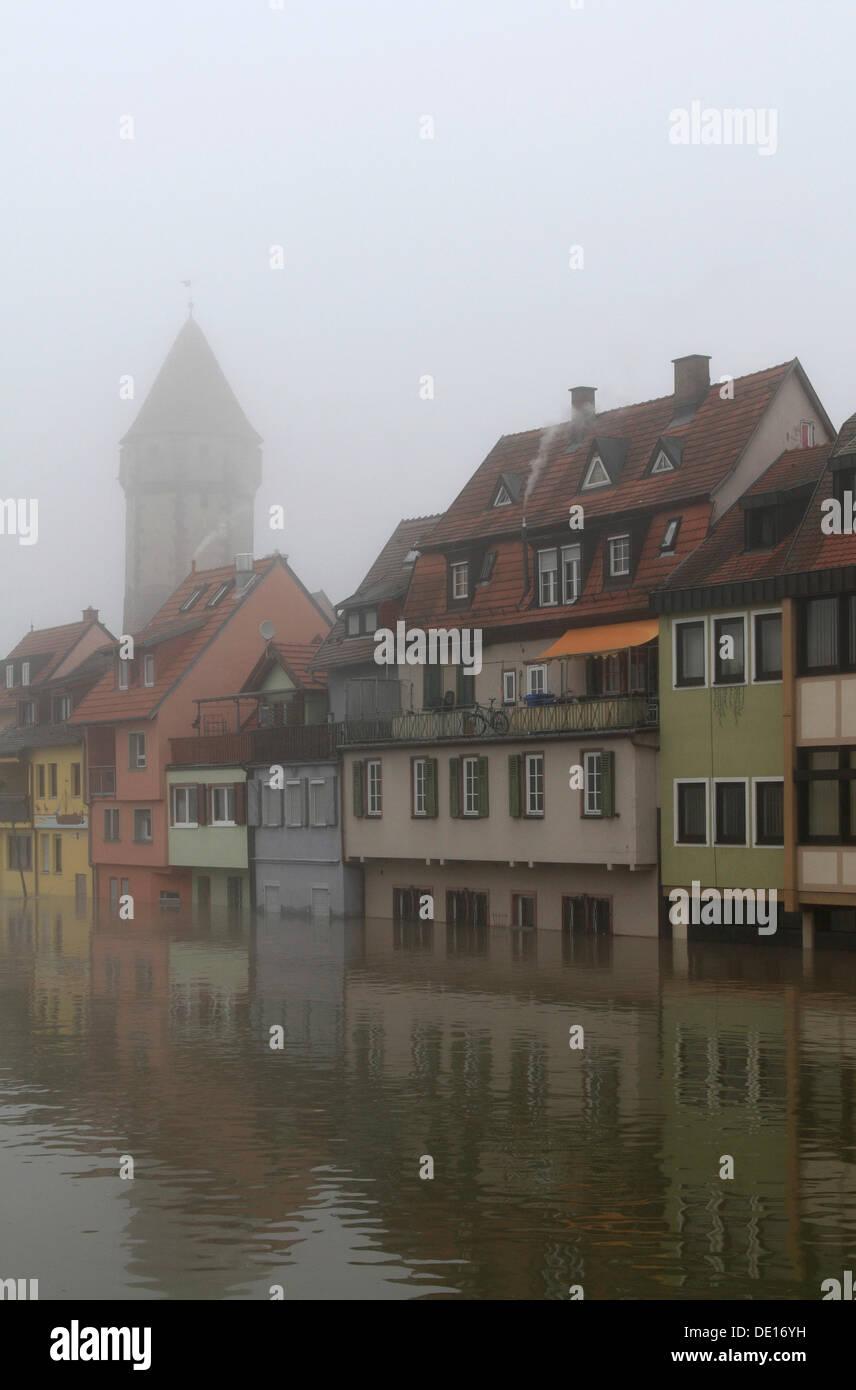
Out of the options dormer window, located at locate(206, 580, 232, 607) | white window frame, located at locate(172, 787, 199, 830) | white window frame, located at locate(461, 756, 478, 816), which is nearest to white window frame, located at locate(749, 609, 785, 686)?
white window frame, located at locate(461, 756, 478, 816)

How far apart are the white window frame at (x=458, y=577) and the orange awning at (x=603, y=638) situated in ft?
20.3

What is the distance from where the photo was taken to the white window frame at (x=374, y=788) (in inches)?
2146

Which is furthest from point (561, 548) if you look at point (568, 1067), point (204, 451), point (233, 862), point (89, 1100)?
point (204, 451)

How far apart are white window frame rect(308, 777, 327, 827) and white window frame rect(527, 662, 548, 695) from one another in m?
10.3

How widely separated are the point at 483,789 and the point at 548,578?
6.17 meters

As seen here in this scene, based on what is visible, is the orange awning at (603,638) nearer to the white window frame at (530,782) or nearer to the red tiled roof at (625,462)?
the white window frame at (530,782)

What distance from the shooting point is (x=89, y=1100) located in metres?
21.4

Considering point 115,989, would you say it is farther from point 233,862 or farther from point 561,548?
point 233,862

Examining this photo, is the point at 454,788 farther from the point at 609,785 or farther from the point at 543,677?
the point at 609,785

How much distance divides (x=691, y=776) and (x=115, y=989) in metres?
14.9

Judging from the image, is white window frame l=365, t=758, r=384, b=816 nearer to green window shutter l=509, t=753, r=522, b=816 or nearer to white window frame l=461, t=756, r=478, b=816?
white window frame l=461, t=756, r=478, b=816

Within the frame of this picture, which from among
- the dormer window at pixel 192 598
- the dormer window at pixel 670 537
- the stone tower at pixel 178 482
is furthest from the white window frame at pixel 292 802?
the stone tower at pixel 178 482

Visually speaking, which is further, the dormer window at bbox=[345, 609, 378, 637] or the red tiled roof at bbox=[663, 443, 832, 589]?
the dormer window at bbox=[345, 609, 378, 637]

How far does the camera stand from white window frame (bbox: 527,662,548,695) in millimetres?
49188
